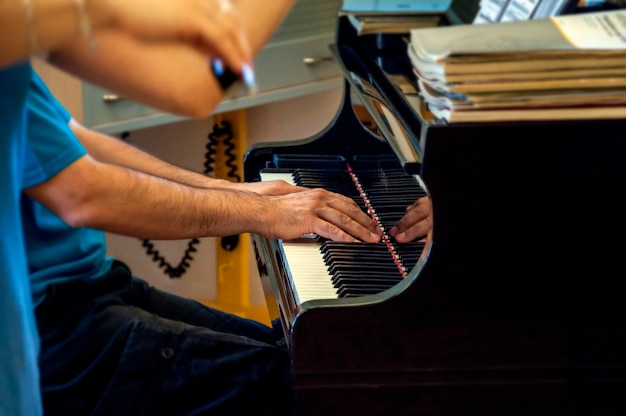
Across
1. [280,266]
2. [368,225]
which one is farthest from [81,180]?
[368,225]

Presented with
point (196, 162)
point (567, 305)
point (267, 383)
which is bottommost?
point (196, 162)

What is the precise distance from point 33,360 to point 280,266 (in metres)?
0.56

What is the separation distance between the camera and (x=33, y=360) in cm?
112

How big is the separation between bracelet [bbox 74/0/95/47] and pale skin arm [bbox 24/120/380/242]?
56 centimetres

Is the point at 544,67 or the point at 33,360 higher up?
the point at 544,67

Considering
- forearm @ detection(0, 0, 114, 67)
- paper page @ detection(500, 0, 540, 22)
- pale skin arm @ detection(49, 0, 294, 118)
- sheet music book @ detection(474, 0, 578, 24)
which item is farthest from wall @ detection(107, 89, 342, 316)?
forearm @ detection(0, 0, 114, 67)

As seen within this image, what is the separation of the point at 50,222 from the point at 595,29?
35.4 inches

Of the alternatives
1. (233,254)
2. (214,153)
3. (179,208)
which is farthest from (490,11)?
(233,254)

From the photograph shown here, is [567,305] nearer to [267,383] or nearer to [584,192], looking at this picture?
[584,192]

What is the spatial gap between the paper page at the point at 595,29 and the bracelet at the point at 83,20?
70 cm

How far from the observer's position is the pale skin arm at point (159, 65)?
796 millimetres

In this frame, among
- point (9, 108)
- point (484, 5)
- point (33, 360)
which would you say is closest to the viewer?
point (9, 108)

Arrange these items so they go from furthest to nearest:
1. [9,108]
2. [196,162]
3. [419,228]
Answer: [196,162]
[419,228]
[9,108]

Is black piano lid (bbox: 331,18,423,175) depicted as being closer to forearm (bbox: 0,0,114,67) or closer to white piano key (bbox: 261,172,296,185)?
white piano key (bbox: 261,172,296,185)
